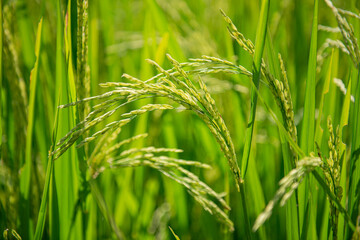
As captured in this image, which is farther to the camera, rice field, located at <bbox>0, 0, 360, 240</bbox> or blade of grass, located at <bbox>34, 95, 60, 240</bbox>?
blade of grass, located at <bbox>34, 95, 60, 240</bbox>

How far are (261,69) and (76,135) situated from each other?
399 mm

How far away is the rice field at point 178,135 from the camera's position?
0.72 m

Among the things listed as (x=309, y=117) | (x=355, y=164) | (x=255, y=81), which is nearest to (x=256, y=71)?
(x=255, y=81)

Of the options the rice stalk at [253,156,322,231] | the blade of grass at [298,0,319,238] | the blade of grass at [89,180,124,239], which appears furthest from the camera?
the blade of grass at [298,0,319,238]

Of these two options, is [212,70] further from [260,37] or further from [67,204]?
[67,204]

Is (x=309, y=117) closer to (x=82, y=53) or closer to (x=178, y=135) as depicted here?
(x=82, y=53)

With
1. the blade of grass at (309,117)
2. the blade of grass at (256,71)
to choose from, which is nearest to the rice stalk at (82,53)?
the blade of grass at (256,71)

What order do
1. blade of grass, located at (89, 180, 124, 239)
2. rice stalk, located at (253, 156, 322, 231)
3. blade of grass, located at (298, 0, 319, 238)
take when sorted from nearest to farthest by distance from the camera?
rice stalk, located at (253, 156, 322, 231), blade of grass, located at (89, 180, 124, 239), blade of grass, located at (298, 0, 319, 238)

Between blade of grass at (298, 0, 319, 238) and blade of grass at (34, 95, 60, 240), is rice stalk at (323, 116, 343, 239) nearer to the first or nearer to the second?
blade of grass at (298, 0, 319, 238)

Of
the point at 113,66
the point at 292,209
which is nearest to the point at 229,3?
the point at 113,66

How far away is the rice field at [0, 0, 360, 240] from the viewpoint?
0.72 m

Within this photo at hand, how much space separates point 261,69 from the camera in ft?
2.38

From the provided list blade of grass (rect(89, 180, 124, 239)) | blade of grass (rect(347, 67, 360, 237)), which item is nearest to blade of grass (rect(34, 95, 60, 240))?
blade of grass (rect(89, 180, 124, 239))

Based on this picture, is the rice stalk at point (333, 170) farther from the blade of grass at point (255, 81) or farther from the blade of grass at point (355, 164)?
the blade of grass at point (255, 81)
